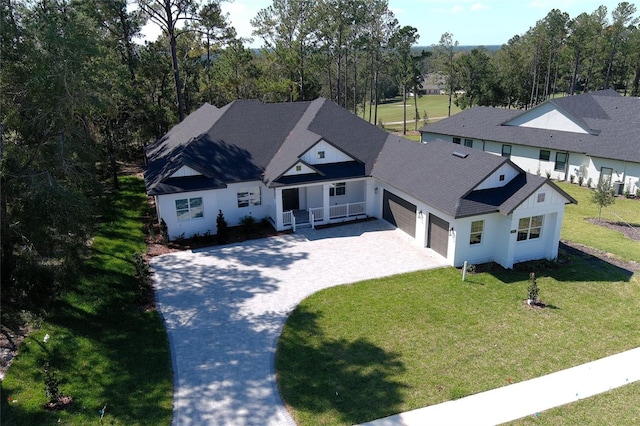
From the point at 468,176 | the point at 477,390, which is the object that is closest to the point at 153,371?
the point at 477,390

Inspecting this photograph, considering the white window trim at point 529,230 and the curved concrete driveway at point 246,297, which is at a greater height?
the white window trim at point 529,230

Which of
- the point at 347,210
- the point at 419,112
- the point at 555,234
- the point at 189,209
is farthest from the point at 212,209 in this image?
the point at 419,112

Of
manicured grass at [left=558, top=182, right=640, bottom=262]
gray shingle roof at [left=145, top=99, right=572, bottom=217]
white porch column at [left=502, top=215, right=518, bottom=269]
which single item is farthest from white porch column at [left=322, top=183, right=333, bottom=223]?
manicured grass at [left=558, top=182, right=640, bottom=262]

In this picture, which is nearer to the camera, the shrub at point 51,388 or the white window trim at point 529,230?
the shrub at point 51,388

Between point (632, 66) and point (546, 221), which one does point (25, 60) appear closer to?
point (546, 221)

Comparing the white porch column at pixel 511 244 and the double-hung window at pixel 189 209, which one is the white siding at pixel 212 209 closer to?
the double-hung window at pixel 189 209

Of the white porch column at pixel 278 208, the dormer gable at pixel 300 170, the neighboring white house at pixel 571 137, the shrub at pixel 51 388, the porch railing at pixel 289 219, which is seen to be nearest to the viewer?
the shrub at pixel 51 388

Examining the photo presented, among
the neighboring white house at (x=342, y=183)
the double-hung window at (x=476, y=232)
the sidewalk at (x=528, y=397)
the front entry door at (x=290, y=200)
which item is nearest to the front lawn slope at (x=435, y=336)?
the sidewalk at (x=528, y=397)
